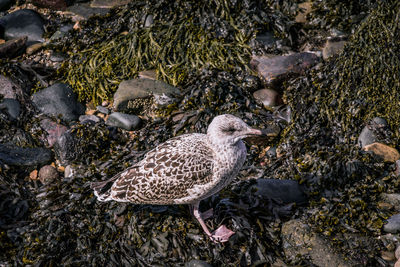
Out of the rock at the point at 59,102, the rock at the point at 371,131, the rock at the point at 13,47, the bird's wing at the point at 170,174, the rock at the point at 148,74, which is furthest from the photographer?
the rock at the point at 13,47

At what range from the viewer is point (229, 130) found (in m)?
3.78

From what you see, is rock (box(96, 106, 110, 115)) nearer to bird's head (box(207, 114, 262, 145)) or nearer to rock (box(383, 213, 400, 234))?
bird's head (box(207, 114, 262, 145))

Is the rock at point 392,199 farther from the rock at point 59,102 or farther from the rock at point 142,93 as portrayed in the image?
the rock at point 59,102

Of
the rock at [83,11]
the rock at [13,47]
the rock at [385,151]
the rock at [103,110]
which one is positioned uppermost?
the rock at [83,11]

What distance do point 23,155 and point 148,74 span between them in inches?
90.0

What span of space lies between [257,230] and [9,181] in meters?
3.23

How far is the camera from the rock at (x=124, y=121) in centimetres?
570

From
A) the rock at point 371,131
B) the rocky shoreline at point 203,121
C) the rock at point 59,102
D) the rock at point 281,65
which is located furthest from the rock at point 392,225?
the rock at point 59,102

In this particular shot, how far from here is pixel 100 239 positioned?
4.36 m

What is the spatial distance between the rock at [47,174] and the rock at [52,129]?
0.51m

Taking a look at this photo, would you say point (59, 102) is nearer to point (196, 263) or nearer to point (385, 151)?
point (196, 263)

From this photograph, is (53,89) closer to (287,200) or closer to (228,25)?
(228,25)

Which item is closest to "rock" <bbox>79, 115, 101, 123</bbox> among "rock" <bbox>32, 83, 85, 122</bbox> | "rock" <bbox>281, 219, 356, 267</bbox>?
"rock" <bbox>32, 83, 85, 122</bbox>

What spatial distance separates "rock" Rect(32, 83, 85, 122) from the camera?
6.02 m
